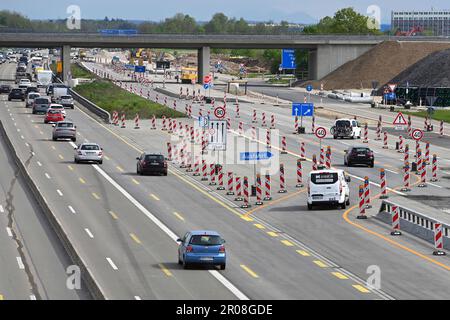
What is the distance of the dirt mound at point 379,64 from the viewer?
16950cm

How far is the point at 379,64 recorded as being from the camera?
171750 mm

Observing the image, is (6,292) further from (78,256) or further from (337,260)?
(337,260)

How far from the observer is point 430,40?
18262 centimetres

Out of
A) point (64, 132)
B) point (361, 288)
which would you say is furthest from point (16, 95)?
point (361, 288)

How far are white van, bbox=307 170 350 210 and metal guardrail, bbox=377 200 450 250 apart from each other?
8.53 feet

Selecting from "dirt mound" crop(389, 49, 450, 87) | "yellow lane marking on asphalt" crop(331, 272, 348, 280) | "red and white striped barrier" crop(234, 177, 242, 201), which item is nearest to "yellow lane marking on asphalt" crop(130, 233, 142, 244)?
"yellow lane marking on asphalt" crop(331, 272, 348, 280)

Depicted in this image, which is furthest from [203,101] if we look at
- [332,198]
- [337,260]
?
[337,260]

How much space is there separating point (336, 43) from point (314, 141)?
84023 mm

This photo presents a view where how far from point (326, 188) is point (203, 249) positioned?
17112 mm

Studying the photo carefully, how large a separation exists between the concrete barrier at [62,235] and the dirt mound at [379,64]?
95.6m

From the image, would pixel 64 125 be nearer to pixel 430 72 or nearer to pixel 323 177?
pixel 323 177

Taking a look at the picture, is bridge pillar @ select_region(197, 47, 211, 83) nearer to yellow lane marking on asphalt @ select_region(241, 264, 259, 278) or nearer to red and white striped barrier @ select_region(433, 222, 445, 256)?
red and white striped barrier @ select_region(433, 222, 445, 256)

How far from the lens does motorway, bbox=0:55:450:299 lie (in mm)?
39781

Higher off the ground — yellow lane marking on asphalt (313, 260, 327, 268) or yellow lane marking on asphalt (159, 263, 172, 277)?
yellow lane marking on asphalt (159, 263, 172, 277)
